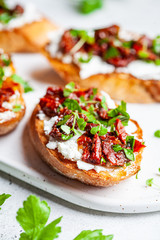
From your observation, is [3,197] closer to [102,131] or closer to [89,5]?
[102,131]

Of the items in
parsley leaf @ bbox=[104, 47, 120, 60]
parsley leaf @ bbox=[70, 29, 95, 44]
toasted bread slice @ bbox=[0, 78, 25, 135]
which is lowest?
toasted bread slice @ bbox=[0, 78, 25, 135]

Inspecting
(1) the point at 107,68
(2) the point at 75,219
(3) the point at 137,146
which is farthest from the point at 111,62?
(2) the point at 75,219

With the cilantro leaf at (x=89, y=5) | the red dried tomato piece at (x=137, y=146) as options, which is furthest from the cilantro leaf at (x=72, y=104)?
the cilantro leaf at (x=89, y=5)

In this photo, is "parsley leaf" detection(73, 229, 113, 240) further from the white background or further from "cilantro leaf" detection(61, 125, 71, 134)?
"cilantro leaf" detection(61, 125, 71, 134)

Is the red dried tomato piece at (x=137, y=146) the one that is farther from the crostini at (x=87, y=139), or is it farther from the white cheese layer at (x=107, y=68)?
the white cheese layer at (x=107, y=68)

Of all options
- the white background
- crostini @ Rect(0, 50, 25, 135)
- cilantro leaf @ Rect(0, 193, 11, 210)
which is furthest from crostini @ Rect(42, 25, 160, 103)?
cilantro leaf @ Rect(0, 193, 11, 210)

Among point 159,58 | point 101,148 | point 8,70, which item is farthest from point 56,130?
point 159,58
